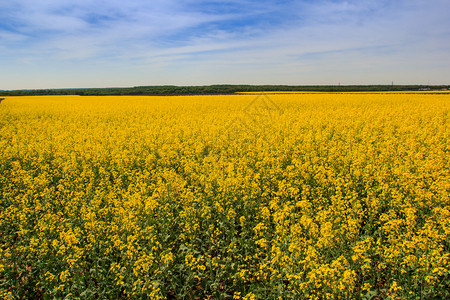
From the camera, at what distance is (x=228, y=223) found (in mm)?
5117

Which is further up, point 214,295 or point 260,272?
point 260,272

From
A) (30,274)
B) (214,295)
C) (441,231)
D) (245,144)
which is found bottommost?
(214,295)

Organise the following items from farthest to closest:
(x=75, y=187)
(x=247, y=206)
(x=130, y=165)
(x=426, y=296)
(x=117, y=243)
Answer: (x=130, y=165) < (x=75, y=187) < (x=247, y=206) < (x=117, y=243) < (x=426, y=296)

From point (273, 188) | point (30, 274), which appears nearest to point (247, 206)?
point (273, 188)

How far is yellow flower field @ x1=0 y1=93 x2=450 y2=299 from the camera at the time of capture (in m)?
3.57

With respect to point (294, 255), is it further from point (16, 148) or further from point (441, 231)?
point (16, 148)

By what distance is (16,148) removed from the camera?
32.1 ft

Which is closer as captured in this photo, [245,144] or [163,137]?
[245,144]

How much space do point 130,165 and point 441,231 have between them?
8.37m

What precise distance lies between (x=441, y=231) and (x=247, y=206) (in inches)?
140

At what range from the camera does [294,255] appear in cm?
368

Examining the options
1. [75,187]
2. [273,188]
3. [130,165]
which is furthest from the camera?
[130,165]

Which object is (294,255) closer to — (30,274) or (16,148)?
(30,274)

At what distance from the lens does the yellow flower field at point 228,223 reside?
3.57 meters
